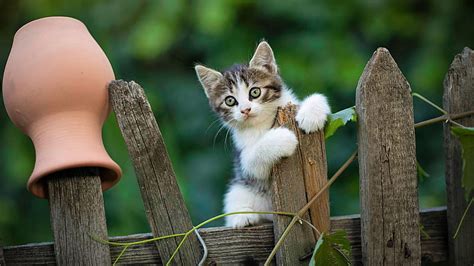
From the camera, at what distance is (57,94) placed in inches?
90.2

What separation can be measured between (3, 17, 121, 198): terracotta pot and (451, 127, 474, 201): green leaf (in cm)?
101

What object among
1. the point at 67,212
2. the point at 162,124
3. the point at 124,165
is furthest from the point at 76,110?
the point at 162,124

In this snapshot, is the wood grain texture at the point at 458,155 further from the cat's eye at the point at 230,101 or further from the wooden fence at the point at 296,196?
the cat's eye at the point at 230,101

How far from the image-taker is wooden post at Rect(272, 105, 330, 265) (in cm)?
246

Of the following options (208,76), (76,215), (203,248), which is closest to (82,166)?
(76,215)

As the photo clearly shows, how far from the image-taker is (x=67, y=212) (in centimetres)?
236

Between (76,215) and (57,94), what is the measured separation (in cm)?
36

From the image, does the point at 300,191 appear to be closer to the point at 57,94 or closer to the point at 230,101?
the point at 57,94

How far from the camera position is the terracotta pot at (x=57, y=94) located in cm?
228

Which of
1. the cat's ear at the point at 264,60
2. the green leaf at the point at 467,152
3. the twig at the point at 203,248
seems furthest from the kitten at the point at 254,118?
the green leaf at the point at 467,152

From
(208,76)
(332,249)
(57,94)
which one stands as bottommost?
(332,249)

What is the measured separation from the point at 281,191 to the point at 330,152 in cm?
187

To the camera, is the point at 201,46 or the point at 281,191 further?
the point at 201,46

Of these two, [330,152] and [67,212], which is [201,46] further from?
[67,212]
